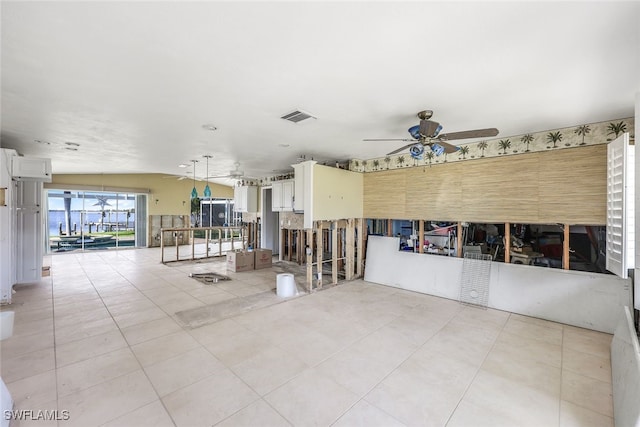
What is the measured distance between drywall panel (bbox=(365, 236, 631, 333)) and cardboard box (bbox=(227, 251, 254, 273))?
331 cm

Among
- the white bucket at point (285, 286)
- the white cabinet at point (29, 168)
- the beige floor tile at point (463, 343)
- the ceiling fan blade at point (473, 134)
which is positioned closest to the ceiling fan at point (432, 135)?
the ceiling fan blade at point (473, 134)

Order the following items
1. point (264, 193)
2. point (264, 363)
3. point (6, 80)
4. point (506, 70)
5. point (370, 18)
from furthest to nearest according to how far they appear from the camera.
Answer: point (264, 193) → point (264, 363) → point (6, 80) → point (506, 70) → point (370, 18)

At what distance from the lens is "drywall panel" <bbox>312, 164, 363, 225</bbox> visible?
4.98 m

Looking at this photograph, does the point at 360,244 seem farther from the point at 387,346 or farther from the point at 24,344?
the point at 24,344

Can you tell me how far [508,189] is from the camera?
13.8ft

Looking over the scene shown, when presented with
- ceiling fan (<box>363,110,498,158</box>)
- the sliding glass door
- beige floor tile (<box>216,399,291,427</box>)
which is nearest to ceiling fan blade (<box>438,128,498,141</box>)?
ceiling fan (<box>363,110,498,158</box>)

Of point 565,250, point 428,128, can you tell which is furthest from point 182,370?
point 565,250

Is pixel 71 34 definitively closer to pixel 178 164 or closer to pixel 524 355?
pixel 524 355

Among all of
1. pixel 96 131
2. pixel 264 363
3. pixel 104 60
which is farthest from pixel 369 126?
pixel 96 131

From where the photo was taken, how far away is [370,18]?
5.61 ft

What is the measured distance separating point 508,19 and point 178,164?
7374 millimetres

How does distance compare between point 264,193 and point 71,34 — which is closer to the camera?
point 71,34

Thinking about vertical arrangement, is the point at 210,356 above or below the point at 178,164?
below

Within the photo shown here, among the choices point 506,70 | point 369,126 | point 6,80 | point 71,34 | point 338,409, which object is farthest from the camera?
point 369,126
